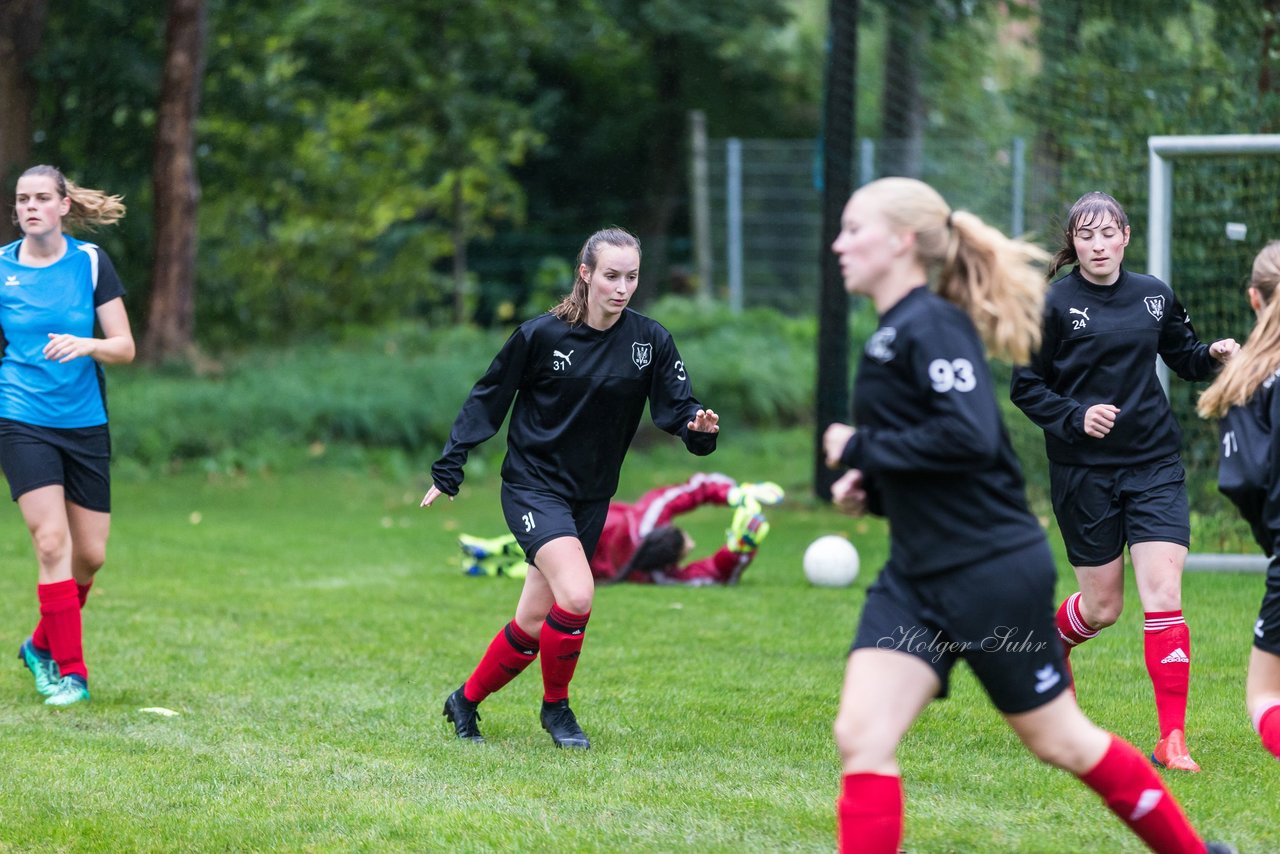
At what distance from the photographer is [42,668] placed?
6711 mm

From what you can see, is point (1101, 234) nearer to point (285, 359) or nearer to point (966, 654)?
point (966, 654)

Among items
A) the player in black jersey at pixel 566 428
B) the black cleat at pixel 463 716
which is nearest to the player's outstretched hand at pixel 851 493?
the player in black jersey at pixel 566 428

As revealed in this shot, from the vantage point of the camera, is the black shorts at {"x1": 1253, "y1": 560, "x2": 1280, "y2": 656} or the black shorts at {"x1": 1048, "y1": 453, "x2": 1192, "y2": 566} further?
the black shorts at {"x1": 1048, "y1": 453, "x2": 1192, "y2": 566}

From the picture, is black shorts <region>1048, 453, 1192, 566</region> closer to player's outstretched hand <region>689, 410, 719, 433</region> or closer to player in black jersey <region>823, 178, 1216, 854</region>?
player's outstretched hand <region>689, 410, 719, 433</region>

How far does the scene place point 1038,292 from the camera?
153 inches

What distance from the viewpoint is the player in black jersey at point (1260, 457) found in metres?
4.25

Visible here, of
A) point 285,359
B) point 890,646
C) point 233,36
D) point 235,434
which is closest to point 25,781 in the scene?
point 890,646

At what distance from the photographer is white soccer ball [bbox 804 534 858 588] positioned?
383 inches

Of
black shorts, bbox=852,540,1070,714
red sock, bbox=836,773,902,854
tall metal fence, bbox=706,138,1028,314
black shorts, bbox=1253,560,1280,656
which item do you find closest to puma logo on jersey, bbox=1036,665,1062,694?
black shorts, bbox=852,540,1070,714

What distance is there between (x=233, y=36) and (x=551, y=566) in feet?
48.4

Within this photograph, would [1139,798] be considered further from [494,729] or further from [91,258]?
[91,258]

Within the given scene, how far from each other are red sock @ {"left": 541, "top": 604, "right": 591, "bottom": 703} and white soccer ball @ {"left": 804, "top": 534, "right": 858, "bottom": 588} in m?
4.17

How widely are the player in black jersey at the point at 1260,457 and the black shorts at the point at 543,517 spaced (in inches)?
92.9

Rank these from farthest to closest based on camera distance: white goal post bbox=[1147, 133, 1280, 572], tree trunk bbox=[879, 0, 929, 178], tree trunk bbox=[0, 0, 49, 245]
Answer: tree trunk bbox=[879, 0, 929, 178]
tree trunk bbox=[0, 0, 49, 245]
white goal post bbox=[1147, 133, 1280, 572]
